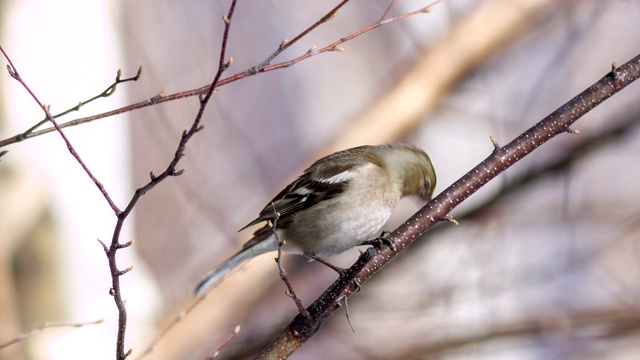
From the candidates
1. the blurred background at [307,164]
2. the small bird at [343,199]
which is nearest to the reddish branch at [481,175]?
the small bird at [343,199]

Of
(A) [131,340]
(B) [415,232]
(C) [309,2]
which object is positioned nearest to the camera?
(B) [415,232]

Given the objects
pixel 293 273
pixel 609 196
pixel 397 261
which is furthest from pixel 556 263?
pixel 293 273

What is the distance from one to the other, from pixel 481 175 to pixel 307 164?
2.00m

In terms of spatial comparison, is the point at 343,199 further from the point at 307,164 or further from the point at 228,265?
the point at 307,164

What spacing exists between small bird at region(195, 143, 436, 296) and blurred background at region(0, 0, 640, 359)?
0.44 metres

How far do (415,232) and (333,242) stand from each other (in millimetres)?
571

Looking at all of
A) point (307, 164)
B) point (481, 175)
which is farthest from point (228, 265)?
point (307, 164)

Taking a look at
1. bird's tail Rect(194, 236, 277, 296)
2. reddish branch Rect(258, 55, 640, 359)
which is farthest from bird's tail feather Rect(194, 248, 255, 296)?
reddish branch Rect(258, 55, 640, 359)

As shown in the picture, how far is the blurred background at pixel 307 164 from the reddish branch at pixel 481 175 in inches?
41.2

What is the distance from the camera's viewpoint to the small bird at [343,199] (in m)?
2.20

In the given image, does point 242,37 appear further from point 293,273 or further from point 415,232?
point 415,232

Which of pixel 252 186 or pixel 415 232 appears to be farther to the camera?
pixel 252 186

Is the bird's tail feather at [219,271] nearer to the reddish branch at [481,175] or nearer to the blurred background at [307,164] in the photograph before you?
the blurred background at [307,164]

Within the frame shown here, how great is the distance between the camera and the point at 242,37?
14.5ft
